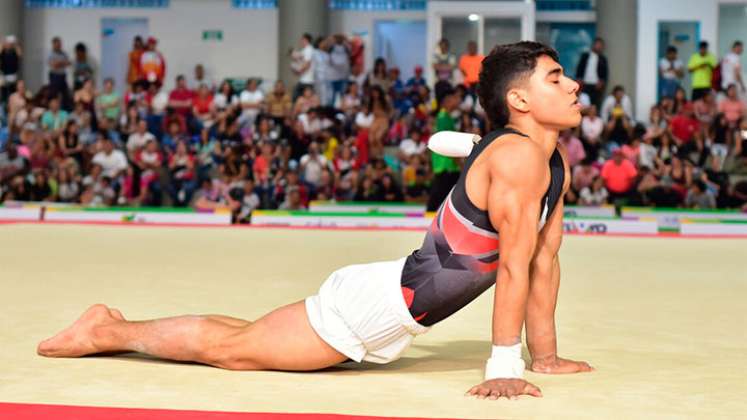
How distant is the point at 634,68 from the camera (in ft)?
68.7

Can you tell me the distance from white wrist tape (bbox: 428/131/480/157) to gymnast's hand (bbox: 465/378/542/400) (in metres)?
0.95

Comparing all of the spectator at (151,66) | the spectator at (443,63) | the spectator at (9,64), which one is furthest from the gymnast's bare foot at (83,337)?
the spectator at (9,64)

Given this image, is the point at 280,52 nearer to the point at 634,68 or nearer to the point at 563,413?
the point at 634,68

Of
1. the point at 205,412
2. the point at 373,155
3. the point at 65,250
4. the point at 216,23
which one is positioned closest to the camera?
Answer: the point at 205,412

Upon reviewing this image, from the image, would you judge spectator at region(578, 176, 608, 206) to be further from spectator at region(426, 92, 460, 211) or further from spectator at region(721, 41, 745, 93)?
spectator at region(721, 41, 745, 93)

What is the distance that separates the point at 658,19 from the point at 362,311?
730 inches

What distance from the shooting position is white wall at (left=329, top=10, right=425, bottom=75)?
22.6 meters

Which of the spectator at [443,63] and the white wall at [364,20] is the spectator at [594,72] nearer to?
the spectator at [443,63]

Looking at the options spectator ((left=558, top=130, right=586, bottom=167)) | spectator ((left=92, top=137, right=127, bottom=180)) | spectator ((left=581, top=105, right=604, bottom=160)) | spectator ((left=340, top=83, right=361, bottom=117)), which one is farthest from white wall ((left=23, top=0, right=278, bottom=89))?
spectator ((left=558, top=130, right=586, bottom=167))

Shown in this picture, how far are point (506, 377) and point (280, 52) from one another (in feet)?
60.7

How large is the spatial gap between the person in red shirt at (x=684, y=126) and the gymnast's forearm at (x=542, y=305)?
44.7 ft

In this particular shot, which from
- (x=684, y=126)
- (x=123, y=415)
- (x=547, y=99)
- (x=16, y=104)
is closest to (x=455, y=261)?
(x=547, y=99)

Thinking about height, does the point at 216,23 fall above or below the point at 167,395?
above

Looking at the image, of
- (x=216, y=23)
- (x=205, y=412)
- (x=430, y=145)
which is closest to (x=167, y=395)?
(x=205, y=412)
